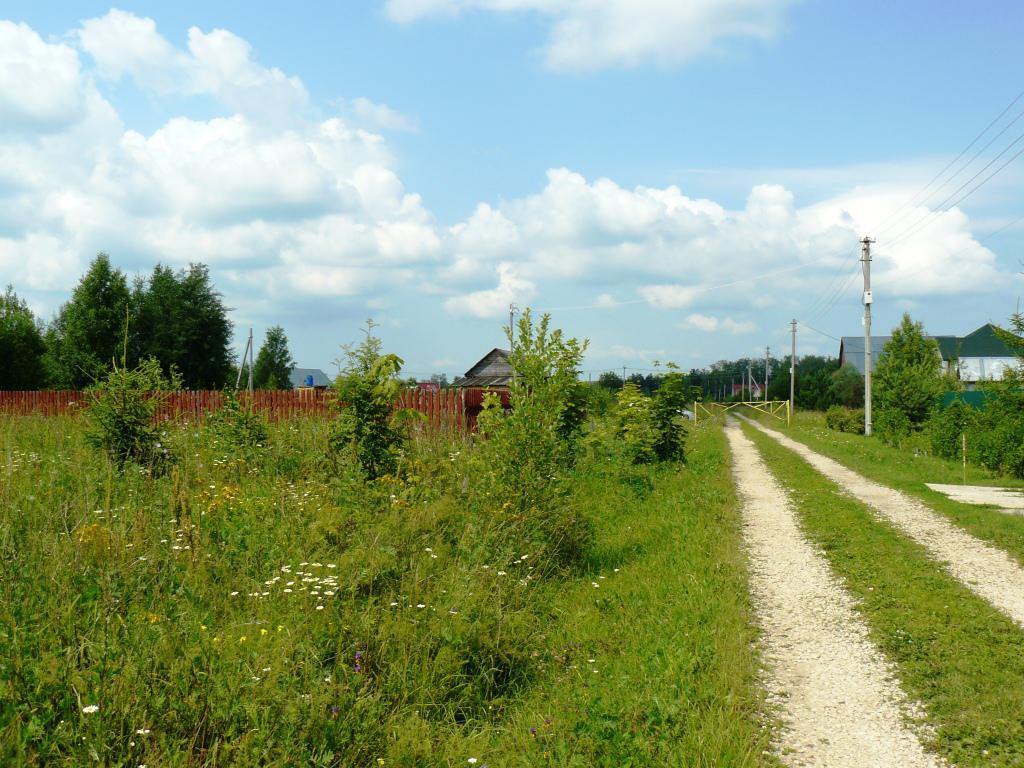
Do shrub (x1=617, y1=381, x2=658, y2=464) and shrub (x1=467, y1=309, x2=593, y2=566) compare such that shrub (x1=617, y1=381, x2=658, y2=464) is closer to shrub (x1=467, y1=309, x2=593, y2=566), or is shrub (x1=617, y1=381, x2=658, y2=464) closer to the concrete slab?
the concrete slab

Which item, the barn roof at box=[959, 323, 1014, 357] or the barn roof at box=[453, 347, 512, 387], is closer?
the barn roof at box=[453, 347, 512, 387]

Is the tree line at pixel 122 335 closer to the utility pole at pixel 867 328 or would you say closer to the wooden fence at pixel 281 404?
the wooden fence at pixel 281 404

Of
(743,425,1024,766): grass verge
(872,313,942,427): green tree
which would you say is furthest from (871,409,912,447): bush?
(743,425,1024,766): grass verge

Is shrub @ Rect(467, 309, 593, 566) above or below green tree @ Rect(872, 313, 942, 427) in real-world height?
below

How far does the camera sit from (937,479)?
14203 millimetres

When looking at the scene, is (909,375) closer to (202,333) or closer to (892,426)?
(892,426)

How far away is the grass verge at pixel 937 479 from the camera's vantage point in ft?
28.3

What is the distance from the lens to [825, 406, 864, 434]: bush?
3365 centimetres

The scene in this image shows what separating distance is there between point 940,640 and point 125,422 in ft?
27.3

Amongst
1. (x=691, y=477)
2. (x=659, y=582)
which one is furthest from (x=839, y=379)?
(x=659, y=582)

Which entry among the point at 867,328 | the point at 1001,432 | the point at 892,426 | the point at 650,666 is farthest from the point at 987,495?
the point at 867,328

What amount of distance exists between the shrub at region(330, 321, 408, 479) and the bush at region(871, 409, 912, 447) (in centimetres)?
2212

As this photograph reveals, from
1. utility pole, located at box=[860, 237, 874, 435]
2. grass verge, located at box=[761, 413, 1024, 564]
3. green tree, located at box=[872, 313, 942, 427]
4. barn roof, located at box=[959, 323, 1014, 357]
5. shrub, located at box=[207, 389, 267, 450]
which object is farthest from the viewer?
barn roof, located at box=[959, 323, 1014, 357]

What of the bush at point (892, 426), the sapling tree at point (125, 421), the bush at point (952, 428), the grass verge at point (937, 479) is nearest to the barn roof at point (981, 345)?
the bush at point (892, 426)
